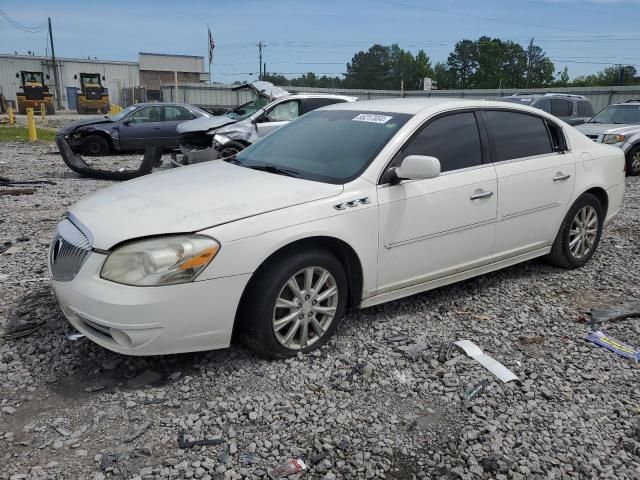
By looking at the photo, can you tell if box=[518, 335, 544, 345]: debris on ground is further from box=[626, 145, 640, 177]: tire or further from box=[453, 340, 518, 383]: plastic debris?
box=[626, 145, 640, 177]: tire

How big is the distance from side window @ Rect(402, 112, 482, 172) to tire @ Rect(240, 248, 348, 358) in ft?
3.49

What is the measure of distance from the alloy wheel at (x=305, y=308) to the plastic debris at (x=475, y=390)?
0.98m

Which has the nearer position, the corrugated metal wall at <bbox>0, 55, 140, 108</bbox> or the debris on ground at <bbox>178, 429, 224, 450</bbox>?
the debris on ground at <bbox>178, 429, 224, 450</bbox>

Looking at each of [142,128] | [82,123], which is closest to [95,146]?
[82,123]

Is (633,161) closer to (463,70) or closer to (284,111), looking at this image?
(284,111)

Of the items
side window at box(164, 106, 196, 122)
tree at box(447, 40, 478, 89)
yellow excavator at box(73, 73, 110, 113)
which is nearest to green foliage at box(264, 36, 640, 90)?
tree at box(447, 40, 478, 89)

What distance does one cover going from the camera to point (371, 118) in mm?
4246

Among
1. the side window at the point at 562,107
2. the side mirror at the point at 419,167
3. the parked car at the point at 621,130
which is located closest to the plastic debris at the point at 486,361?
the side mirror at the point at 419,167

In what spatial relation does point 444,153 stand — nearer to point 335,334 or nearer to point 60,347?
point 335,334

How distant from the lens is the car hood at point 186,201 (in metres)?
3.12

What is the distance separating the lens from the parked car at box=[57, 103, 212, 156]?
1441 cm

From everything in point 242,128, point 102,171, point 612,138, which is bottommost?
point 102,171

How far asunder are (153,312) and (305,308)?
960 mm

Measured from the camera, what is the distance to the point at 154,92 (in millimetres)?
52500
